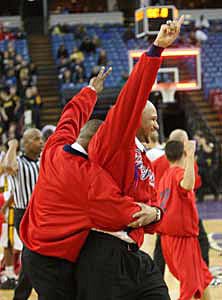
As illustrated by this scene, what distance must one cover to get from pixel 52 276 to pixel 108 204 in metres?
0.55

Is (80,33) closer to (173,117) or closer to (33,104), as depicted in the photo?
(173,117)

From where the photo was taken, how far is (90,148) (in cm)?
365

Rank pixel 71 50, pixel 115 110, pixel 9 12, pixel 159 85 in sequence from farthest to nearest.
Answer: pixel 9 12
pixel 71 50
pixel 159 85
pixel 115 110

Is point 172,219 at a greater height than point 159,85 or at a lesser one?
greater

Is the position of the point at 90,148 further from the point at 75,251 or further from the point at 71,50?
the point at 71,50

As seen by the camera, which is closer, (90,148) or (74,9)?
(90,148)

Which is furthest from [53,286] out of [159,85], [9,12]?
[9,12]

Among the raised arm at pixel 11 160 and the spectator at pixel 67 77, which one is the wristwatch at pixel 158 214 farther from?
the spectator at pixel 67 77

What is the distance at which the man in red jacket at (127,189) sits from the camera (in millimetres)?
3479

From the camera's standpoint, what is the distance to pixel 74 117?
14.3 feet

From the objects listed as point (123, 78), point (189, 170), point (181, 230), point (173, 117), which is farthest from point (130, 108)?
point (173, 117)

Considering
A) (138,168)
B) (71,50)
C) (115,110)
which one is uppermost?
(115,110)

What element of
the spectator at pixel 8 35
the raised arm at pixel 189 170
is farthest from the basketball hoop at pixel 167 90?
the raised arm at pixel 189 170

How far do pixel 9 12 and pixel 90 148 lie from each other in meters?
23.0
